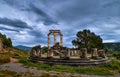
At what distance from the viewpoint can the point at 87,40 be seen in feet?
195

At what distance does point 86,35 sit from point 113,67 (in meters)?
39.9

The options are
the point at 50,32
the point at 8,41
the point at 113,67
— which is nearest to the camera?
the point at 113,67

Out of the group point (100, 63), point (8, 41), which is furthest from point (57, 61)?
point (8, 41)

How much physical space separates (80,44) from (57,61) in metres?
38.3

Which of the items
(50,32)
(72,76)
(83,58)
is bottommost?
(72,76)

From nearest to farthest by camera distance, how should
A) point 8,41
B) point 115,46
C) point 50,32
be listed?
point 50,32
point 8,41
point 115,46

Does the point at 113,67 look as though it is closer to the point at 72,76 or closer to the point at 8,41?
the point at 72,76

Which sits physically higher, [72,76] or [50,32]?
[50,32]

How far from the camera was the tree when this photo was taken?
58275mm

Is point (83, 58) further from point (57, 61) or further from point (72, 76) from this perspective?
point (72, 76)

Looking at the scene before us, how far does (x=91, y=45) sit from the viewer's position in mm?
57406

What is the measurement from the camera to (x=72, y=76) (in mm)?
14727

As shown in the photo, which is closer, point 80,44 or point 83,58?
point 83,58

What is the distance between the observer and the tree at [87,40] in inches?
2294
